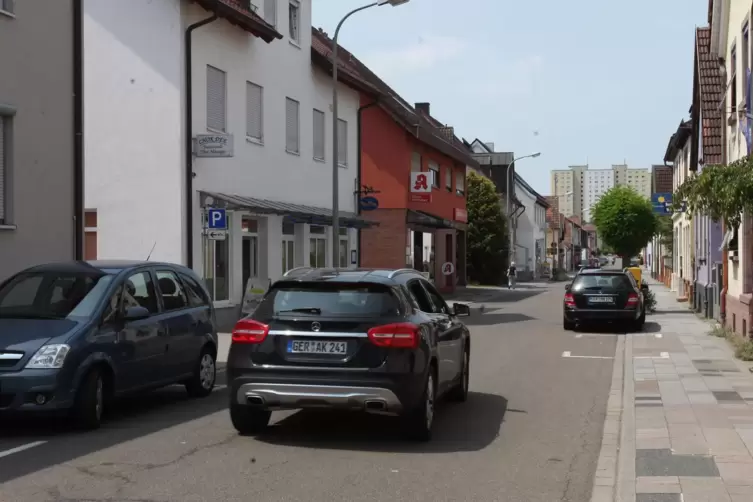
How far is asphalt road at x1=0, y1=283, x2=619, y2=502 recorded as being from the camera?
22.4ft

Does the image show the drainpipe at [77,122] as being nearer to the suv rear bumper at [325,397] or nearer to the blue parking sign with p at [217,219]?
the blue parking sign with p at [217,219]

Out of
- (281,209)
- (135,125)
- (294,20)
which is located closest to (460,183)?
(294,20)

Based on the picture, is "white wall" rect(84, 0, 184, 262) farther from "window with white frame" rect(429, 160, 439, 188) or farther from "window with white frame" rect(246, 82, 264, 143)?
"window with white frame" rect(429, 160, 439, 188)

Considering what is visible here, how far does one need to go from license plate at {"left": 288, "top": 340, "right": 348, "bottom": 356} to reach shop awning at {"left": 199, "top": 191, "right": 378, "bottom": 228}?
1338cm

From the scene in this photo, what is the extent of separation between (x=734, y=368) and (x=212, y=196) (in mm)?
11703

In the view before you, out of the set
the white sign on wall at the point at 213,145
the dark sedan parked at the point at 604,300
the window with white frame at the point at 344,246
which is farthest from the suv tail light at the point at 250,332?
the window with white frame at the point at 344,246

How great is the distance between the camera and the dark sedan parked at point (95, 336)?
870 centimetres

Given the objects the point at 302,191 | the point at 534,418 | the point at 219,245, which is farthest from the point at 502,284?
the point at 534,418

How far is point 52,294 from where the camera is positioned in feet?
32.5

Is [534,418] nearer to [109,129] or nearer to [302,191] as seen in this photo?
[109,129]

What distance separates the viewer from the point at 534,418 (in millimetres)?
10359

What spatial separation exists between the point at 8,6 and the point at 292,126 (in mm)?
12682

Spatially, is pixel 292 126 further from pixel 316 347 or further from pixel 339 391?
pixel 339 391

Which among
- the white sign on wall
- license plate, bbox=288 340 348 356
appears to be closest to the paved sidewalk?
license plate, bbox=288 340 348 356
